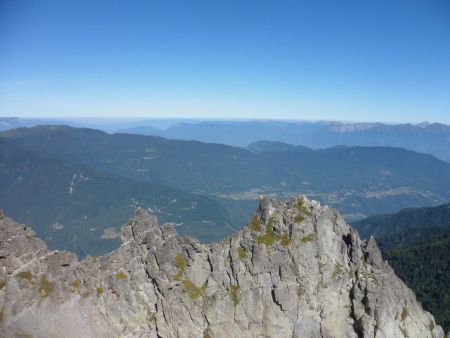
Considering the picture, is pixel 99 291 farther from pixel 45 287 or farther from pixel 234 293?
pixel 234 293

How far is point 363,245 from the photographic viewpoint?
211 feet

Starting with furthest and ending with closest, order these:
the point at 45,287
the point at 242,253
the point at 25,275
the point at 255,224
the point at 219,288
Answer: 1. the point at 255,224
2. the point at 242,253
3. the point at 219,288
4. the point at 45,287
5. the point at 25,275

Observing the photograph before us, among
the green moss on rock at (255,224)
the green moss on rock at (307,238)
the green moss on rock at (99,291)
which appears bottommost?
A: the green moss on rock at (99,291)

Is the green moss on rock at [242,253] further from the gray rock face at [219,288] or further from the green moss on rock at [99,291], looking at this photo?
the green moss on rock at [99,291]

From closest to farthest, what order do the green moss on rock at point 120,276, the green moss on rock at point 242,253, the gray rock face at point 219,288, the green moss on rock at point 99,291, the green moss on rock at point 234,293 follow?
the gray rock face at point 219,288
the green moss on rock at point 99,291
the green moss on rock at point 120,276
the green moss on rock at point 234,293
the green moss on rock at point 242,253

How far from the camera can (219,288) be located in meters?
60.1

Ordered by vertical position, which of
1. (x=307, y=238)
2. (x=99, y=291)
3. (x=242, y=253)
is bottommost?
(x=99, y=291)

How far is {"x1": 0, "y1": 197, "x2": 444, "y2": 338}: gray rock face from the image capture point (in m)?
55.2

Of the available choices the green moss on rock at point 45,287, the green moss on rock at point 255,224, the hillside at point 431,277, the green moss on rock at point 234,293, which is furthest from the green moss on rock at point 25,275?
the hillside at point 431,277

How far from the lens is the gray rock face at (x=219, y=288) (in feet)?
181

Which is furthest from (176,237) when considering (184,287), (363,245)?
(363,245)

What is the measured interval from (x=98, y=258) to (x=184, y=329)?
692 inches

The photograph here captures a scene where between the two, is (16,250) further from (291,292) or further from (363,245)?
(363,245)

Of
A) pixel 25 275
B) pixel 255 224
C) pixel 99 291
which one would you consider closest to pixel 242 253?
pixel 255 224
